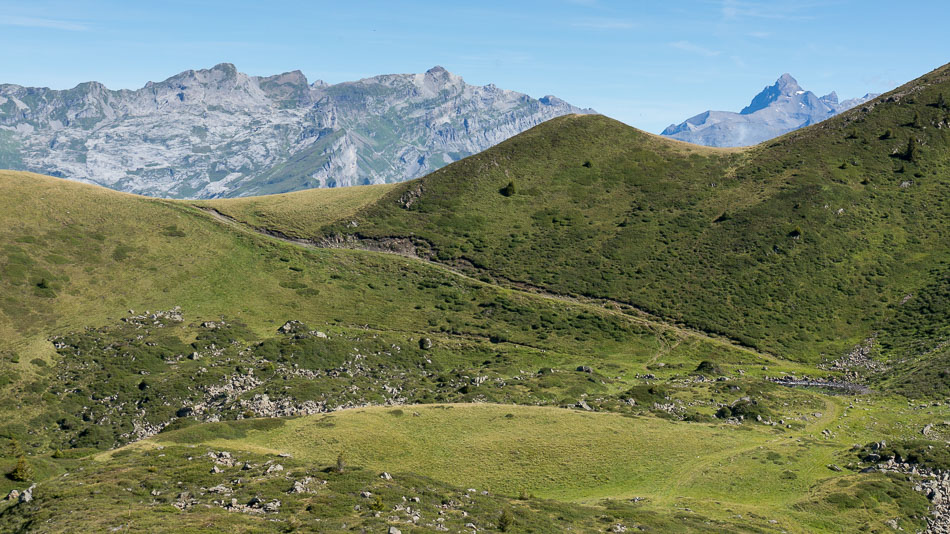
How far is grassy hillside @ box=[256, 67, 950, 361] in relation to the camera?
120 metres

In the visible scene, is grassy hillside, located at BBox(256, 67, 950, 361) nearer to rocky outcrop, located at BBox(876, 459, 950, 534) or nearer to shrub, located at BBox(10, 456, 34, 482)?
rocky outcrop, located at BBox(876, 459, 950, 534)

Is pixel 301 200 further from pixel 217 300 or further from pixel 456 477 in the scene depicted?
pixel 456 477

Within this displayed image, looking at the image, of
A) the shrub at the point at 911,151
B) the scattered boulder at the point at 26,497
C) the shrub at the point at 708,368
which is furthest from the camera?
the shrub at the point at 911,151

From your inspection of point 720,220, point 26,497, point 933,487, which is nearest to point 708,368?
point 933,487

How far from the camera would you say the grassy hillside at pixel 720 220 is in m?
120

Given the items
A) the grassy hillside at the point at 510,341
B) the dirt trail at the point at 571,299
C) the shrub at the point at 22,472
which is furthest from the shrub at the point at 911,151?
the shrub at the point at 22,472

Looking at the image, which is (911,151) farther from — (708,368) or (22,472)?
(22,472)

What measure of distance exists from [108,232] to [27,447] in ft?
207

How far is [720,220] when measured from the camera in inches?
5591

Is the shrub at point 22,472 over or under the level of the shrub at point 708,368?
over

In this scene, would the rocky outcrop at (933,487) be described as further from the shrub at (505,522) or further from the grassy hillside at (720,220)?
the grassy hillside at (720,220)

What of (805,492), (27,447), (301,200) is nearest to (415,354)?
(27,447)

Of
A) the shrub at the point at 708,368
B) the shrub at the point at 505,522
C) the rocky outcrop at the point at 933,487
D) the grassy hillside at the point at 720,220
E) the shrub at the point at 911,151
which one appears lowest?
the rocky outcrop at the point at 933,487

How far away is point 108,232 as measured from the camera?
122m
